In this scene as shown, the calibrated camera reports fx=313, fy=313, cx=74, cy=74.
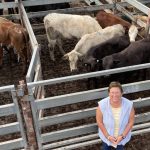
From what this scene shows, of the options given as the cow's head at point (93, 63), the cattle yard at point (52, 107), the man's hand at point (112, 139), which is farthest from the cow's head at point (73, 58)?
the man's hand at point (112, 139)

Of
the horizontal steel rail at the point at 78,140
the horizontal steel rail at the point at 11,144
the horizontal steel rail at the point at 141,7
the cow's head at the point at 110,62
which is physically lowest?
the horizontal steel rail at the point at 78,140

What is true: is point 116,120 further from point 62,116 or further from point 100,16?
point 100,16

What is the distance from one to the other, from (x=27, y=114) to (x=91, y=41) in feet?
11.8

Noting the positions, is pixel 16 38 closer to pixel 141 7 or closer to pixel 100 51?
pixel 100 51

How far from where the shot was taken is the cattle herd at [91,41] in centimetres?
669

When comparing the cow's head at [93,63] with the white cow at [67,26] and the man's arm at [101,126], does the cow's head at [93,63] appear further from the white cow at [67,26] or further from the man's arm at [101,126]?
the man's arm at [101,126]

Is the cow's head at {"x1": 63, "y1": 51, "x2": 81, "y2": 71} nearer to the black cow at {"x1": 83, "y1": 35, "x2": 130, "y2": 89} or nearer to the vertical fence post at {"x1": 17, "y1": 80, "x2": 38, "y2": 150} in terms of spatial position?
the black cow at {"x1": 83, "y1": 35, "x2": 130, "y2": 89}

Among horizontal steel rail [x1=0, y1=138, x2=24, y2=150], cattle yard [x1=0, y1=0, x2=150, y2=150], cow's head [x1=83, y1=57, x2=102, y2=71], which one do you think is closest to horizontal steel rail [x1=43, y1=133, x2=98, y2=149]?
cattle yard [x1=0, y1=0, x2=150, y2=150]

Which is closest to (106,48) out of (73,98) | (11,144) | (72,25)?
(72,25)

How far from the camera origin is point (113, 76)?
22.0 ft

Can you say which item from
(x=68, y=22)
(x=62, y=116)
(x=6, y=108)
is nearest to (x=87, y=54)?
(x=68, y=22)

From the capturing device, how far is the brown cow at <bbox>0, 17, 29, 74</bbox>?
7152mm

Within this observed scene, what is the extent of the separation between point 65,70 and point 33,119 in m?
3.50

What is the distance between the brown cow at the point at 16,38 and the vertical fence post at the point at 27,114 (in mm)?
3109
